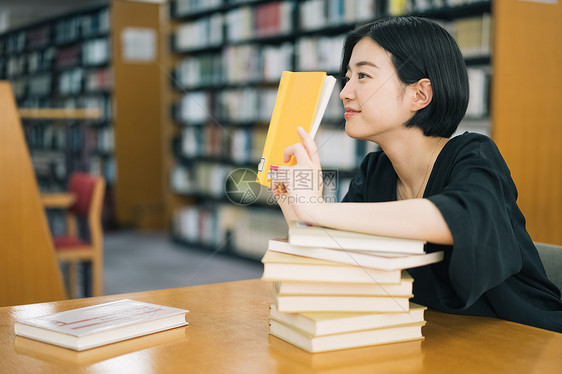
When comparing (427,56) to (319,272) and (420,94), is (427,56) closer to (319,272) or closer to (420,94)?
(420,94)

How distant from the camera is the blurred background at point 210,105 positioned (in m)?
2.91

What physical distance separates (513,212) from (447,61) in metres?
0.30

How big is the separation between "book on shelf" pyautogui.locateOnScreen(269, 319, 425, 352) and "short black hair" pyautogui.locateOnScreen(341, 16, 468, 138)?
0.46 metres

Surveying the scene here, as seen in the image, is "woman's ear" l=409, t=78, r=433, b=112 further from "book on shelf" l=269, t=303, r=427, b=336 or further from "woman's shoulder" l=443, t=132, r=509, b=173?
"book on shelf" l=269, t=303, r=427, b=336

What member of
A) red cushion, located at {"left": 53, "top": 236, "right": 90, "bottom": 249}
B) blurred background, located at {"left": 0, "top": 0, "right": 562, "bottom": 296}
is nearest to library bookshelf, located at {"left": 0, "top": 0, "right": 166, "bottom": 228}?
blurred background, located at {"left": 0, "top": 0, "right": 562, "bottom": 296}

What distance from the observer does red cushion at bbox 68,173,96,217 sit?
3.33 metres

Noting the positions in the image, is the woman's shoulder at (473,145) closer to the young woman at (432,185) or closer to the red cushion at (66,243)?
the young woman at (432,185)

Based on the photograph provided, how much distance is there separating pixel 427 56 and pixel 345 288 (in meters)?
0.50

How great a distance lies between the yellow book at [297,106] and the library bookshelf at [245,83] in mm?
2315

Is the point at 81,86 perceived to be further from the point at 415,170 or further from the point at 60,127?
the point at 415,170

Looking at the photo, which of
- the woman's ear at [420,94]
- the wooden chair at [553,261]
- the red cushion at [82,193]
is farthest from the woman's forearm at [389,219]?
the red cushion at [82,193]

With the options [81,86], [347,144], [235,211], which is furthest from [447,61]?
[81,86]

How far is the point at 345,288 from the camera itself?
2.67 feet

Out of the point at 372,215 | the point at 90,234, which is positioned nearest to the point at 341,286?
the point at 372,215
